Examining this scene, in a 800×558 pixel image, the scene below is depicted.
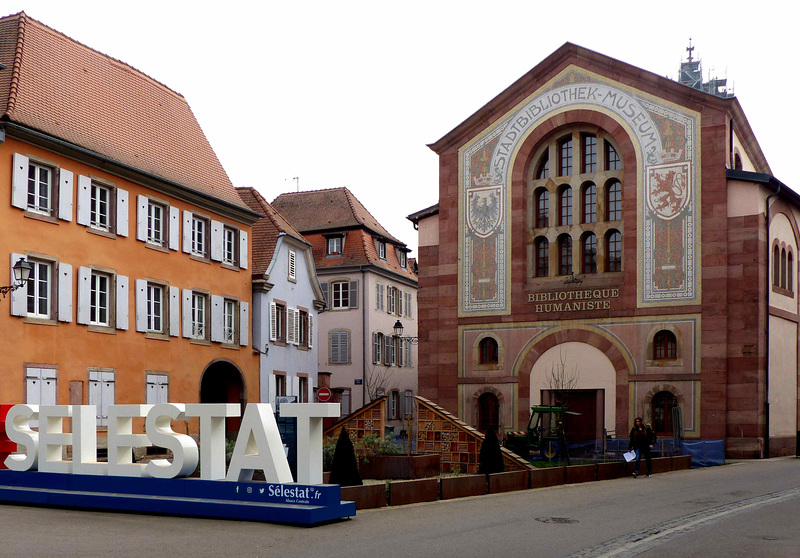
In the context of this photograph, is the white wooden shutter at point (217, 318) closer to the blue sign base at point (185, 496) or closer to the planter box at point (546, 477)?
the planter box at point (546, 477)

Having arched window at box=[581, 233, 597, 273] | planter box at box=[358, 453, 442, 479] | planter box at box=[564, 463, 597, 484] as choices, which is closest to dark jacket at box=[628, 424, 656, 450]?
planter box at box=[564, 463, 597, 484]

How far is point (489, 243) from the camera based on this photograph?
132ft

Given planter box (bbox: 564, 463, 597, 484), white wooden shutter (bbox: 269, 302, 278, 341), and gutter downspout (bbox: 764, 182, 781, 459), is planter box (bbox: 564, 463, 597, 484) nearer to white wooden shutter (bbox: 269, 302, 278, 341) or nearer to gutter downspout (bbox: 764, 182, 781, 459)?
gutter downspout (bbox: 764, 182, 781, 459)

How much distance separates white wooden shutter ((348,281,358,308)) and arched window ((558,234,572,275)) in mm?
18428

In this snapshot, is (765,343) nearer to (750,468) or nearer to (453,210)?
(750,468)

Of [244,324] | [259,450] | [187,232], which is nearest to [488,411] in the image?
[244,324]

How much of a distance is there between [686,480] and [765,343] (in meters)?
12.1

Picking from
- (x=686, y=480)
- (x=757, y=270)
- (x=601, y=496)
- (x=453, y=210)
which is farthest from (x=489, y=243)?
(x=601, y=496)

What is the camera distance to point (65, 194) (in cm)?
3027

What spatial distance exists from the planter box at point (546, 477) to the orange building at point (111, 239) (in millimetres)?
14074

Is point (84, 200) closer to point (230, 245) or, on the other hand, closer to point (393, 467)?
point (230, 245)

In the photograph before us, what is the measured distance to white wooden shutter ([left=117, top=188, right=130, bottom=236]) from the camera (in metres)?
32.6

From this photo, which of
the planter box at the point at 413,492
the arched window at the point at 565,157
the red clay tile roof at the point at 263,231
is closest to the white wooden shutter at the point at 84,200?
the red clay tile roof at the point at 263,231

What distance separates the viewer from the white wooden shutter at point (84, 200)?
30.8 m
